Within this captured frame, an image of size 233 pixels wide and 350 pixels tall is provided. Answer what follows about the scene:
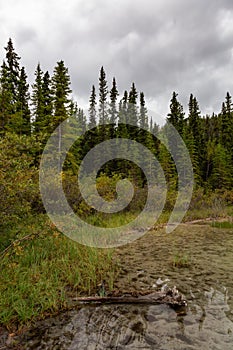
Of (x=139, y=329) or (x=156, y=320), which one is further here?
(x=156, y=320)

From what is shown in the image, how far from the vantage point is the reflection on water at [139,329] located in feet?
13.0

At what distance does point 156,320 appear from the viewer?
4.57 meters

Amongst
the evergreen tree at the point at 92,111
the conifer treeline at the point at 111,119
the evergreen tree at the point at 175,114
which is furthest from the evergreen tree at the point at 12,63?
the evergreen tree at the point at 175,114

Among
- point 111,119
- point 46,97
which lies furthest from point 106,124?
point 46,97

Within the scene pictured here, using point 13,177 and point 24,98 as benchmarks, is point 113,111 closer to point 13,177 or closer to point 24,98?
point 24,98

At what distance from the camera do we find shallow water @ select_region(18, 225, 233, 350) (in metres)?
4.00

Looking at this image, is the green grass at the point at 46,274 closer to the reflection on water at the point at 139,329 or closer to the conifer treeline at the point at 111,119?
the reflection on water at the point at 139,329

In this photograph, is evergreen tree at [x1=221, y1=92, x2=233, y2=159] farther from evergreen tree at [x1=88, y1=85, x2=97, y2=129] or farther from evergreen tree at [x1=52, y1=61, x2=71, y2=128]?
evergreen tree at [x1=52, y1=61, x2=71, y2=128]

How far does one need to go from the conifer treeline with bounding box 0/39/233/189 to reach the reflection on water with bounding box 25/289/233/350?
19.5m

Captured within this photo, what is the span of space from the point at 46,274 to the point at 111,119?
41.4m

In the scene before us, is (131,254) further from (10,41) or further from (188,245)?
(10,41)

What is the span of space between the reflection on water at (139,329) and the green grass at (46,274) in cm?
48

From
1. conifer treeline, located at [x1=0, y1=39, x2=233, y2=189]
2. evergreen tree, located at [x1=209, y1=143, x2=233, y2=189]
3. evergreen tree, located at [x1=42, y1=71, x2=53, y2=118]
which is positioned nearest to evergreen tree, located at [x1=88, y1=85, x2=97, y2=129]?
conifer treeline, located at [x1=0, y1=39, x2=233, y2=189]

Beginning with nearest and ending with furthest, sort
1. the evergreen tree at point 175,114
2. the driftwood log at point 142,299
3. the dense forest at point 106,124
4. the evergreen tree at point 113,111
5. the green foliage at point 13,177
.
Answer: the driftwood log at point 142,299 < the green foliage at point 13,177 < the dense forest at point 106,124 < the evergreen tree at point 113,111 < the evergreen tree at point 175,114
